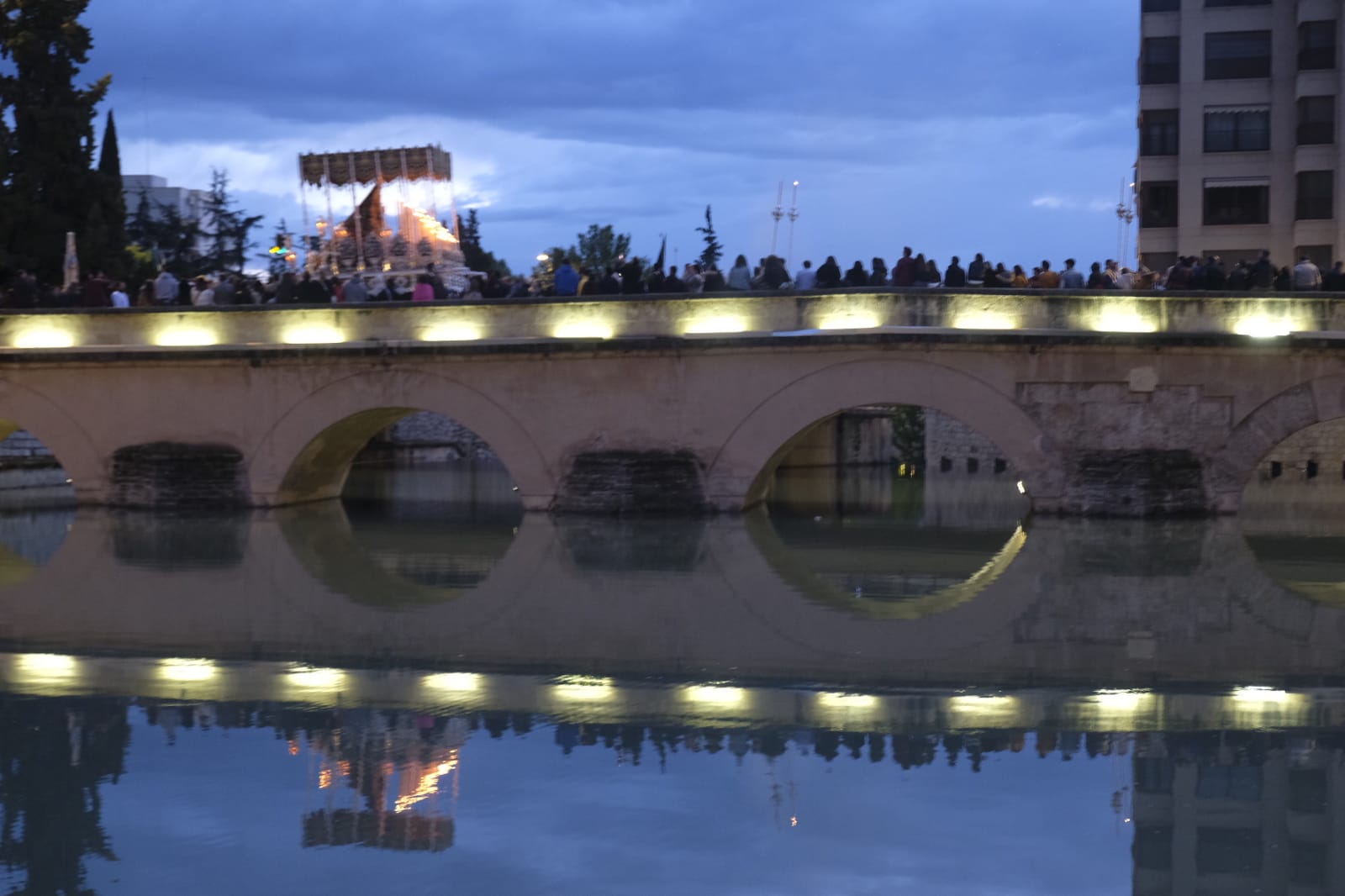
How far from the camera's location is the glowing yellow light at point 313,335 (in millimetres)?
23328

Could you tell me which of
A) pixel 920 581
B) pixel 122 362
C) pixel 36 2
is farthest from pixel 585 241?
pixel 920 581

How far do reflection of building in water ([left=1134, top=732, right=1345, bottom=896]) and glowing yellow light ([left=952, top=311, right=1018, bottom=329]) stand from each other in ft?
42.2

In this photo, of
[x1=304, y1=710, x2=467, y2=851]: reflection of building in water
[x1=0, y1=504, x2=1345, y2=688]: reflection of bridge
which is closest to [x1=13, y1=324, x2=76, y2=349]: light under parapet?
[x1=0, y1=504, x2=1345, y2=688]: reflection of bridge

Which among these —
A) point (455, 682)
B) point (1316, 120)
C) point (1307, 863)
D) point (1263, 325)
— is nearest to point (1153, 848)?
point (1307, 863)

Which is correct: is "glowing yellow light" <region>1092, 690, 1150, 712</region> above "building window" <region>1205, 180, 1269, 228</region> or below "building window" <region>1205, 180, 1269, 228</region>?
below

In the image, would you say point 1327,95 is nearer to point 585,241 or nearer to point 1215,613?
point 1215,613

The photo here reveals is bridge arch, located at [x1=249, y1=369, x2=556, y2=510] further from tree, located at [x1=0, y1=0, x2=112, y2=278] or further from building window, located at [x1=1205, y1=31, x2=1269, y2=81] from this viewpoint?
building window, located at [x1=1205, y1=31, x2=1269, y2=81]

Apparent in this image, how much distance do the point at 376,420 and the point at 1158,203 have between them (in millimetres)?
19865

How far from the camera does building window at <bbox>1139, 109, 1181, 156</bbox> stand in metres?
35.8

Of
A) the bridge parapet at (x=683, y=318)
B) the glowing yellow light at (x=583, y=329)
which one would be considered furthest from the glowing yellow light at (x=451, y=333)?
the glowing yellow light at (x=583, y=329)

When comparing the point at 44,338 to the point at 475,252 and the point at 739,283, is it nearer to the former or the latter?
the point at 739,283

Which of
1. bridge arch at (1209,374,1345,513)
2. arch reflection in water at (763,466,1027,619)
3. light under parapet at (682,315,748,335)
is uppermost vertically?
light under parapet at (682,315,748,335)

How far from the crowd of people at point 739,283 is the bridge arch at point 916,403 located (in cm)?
134

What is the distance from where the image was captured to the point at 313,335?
76.8ft
